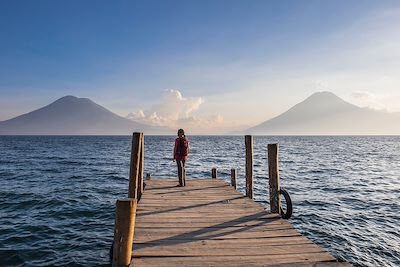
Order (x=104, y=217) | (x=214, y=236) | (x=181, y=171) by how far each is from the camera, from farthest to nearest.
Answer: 1. (x=104, y=217)
2. (x=181, y=171)
3. (x=214, y=236)

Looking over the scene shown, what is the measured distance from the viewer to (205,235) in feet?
21.3

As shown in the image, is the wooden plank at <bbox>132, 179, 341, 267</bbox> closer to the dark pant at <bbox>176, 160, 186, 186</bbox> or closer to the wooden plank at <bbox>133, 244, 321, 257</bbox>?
the wooden plank at <bbox>133, 244, 321, 257</bbox>

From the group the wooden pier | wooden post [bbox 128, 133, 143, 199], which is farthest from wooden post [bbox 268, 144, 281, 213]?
wooden post [bbox 128, 133, 143, 199]

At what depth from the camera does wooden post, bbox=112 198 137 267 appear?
15.4 feet

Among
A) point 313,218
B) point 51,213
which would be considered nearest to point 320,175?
point 313,218

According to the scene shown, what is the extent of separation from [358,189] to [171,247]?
1862cm

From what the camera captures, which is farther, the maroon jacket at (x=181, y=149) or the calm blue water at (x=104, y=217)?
the maroon jacket at (x=181, y=149)

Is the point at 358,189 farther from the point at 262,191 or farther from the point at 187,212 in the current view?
the point at 187,212

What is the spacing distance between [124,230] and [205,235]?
7.17ft

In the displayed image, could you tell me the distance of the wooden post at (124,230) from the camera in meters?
4.68

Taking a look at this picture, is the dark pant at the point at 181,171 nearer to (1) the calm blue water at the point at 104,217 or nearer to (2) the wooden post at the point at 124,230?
(1) the calm blue water at the point at 104,217

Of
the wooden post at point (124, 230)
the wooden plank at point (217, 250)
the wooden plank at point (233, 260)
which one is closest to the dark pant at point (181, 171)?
the wooden plank at point (217, 250)

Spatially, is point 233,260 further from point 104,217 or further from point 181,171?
point 104,217

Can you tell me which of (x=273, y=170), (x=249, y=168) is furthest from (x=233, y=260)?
(x=249, y=168)
